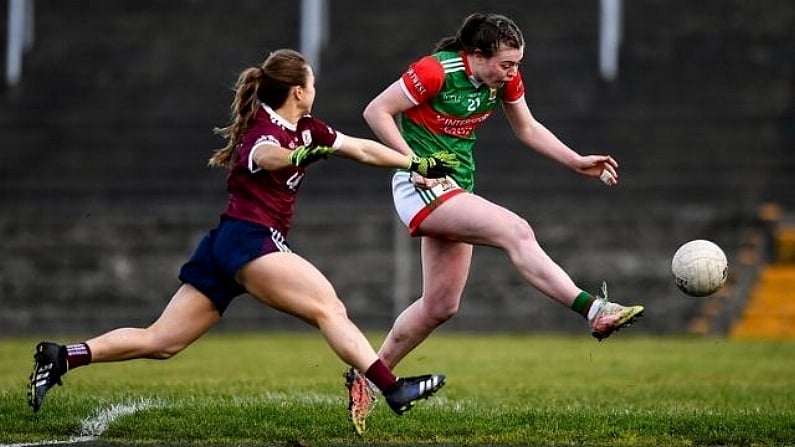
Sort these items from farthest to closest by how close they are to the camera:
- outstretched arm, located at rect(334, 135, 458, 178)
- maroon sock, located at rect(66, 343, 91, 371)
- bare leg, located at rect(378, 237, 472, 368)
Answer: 1. bare leg, located at rect(378, 237, 472, 368)
2. maroon sock, located at rect(66, 343, 91, 371)
3. outstretched arm, located at rect(334, 135, 458, 178)

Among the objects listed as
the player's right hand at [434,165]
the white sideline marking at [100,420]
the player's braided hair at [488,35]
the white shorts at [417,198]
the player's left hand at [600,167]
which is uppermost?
the player's braided hair at [488,35]

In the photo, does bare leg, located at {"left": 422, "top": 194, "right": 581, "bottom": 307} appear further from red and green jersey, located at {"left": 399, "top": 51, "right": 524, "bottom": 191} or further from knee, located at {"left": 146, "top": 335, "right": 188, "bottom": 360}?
knee, located at {"left": 146, "top": 335, "right": 188, "bottom": 360}

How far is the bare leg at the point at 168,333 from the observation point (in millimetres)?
8102

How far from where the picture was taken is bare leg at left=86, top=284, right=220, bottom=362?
26.6 feet

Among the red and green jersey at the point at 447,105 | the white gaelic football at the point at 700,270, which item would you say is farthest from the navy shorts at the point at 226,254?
the white gaelic football at the point at 700,270

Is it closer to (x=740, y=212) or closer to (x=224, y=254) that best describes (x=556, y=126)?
(x=740, y=212)

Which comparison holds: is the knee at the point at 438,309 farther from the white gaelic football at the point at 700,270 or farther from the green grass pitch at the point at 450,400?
the white gaelic football at the point at 700,270

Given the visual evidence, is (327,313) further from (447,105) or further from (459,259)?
(447,105)

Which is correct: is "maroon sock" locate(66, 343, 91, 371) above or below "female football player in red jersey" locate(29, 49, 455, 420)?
below

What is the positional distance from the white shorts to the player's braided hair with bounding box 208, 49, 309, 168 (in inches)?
37.4

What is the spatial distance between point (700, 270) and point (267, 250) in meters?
2.60

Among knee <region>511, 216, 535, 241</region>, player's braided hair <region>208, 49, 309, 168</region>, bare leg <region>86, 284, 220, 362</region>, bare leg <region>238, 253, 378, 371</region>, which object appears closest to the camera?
bare leg <region>238, 253, 378, 371</region>

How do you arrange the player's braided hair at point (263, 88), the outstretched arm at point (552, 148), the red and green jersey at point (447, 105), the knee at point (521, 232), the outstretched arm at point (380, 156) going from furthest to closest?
the outstretched arm at point (552, 148) < the red and green jersey at point (447, 105) < the knee at point (521, 232) < the player's braided hair at point (263, 88) < the outstretched arm at point (380, 156)

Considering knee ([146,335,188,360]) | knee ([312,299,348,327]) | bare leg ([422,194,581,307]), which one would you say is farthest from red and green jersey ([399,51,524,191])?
knee ([146,335,188,360])
